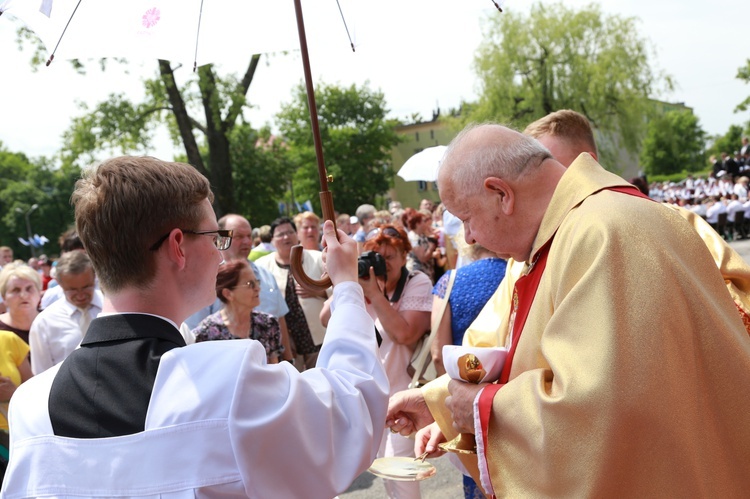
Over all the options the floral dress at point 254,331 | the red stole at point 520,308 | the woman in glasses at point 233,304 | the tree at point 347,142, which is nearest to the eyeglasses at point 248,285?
the woman in glasses at point 233,304

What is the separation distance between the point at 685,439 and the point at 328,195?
129cm

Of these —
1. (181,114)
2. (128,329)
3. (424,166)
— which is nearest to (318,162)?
(128,329)

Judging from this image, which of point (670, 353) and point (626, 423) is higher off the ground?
point (670, 353)

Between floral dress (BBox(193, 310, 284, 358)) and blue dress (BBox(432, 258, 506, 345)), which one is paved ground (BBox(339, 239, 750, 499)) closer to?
floral dress (BBox(193, 310, 284, 358))

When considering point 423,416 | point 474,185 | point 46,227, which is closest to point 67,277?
point 423,416

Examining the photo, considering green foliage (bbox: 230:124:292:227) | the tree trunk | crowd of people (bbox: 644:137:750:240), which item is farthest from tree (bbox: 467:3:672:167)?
the tree trunk

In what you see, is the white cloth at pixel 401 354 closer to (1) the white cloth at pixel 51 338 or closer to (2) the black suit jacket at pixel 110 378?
(1) the white cloth at pixel 51 338

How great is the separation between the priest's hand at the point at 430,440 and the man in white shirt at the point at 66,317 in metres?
2.69

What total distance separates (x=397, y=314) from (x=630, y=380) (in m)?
2.71

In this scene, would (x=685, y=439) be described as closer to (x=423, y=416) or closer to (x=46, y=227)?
(x=423, y=416)

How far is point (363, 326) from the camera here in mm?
1889

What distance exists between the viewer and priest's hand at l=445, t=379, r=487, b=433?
2.09 metres

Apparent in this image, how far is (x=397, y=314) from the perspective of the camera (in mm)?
4383

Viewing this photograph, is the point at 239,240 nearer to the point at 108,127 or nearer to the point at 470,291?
the point at 470,291
